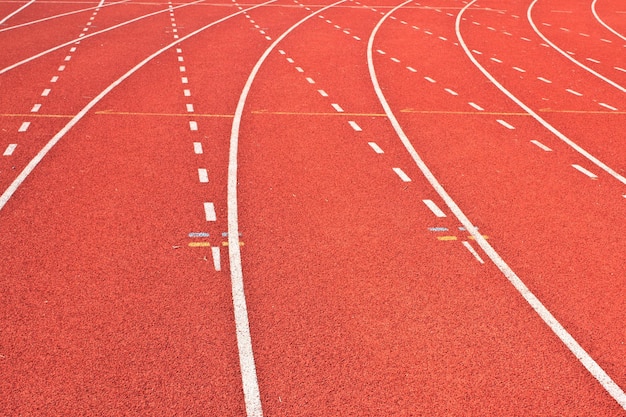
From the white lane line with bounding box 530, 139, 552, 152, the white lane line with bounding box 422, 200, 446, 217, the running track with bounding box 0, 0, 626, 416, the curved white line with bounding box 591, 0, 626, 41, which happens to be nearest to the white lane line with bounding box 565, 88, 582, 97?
the running track with bounding box 0, 0, 626, 416

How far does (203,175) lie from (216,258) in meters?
2.48

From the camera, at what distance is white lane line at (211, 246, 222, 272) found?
700 centimetres

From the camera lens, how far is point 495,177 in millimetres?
9797

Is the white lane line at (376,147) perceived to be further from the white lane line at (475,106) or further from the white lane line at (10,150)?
the white lane line at (10,150)

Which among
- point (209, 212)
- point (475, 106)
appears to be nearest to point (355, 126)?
point (475, 106)

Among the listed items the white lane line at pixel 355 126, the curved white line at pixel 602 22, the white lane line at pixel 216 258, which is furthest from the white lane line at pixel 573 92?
the white lane line at pixel 216 258

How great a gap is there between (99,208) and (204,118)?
4188 mm

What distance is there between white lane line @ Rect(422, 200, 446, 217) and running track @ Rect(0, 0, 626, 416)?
5 centimetres

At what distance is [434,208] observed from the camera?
341 inches

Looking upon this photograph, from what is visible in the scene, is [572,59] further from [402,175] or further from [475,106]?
[402,175]

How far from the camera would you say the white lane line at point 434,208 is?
8.50 m

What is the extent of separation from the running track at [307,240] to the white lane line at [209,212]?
0.04 metres

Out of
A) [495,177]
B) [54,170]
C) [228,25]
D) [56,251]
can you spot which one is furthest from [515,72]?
[56,251]

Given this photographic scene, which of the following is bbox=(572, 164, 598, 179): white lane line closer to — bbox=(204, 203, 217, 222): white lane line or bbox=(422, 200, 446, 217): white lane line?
bbox=(422, 200, 446, 217): white lane line
